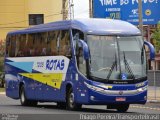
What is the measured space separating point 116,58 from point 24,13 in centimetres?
5549

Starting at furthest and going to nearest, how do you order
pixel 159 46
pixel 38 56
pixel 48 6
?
pixel 48 6
pixel 159 46
pixel 38 56

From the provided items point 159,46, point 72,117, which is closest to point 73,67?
point 72,117

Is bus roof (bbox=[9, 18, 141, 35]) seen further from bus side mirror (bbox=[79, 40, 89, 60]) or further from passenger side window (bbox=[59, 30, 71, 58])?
bus side mirror (bbox=[79, 40, 89, 60])

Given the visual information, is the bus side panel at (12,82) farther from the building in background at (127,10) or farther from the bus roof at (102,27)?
the building in background at (127,10)

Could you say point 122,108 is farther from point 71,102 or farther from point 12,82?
point 12,82

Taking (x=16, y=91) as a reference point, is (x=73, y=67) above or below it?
above

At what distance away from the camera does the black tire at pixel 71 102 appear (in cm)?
2567

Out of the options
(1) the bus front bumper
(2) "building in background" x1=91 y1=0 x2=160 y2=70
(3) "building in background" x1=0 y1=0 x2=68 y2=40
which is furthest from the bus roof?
(3) "building in background" x1=0 y1=0 x2=68 y2=40

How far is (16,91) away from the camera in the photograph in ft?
104

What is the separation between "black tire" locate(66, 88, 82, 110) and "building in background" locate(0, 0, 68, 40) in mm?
52778

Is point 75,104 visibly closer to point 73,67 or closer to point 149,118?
point 73,67

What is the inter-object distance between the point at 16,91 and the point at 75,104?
6.83 metres

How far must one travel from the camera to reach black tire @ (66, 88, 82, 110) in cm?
2567

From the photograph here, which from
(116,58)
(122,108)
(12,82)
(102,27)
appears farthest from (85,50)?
(12,82)
